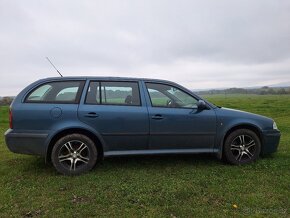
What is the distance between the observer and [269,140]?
5859 mm

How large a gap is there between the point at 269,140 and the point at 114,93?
120 inches

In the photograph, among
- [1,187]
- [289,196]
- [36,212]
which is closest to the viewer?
[36,212]

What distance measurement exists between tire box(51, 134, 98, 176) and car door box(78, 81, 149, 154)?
0.87 feet

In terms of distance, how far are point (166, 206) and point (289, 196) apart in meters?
1.68

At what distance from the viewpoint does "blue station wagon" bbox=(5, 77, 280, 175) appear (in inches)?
199

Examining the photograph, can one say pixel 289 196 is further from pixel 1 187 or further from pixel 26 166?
pixel 26 166

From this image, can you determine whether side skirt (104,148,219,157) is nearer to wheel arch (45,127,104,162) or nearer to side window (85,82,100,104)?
wheel arch (45,127,104,162)

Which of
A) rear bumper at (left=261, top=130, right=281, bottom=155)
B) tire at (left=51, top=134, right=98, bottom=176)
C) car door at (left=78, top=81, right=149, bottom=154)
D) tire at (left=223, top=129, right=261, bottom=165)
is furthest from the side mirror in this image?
tire at (left=51, top=134, right=98, bottom=176)

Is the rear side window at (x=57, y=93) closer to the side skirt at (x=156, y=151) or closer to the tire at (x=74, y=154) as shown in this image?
the tire at (x=74, y=154)

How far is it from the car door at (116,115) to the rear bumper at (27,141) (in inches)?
29.4

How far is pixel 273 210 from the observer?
3727mm

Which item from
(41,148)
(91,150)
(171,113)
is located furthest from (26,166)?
(171,113)

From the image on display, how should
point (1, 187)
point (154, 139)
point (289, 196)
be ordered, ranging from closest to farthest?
point (289, 196) < point (1, 187) < point (154, 139)

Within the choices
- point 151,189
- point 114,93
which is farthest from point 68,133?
point 151,189
